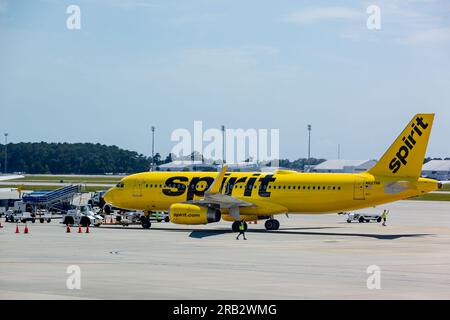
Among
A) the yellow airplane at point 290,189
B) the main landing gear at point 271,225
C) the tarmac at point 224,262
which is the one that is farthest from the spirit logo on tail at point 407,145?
the main landing gear at point 271,225

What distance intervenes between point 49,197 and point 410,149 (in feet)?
114

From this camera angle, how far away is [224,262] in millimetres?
43562

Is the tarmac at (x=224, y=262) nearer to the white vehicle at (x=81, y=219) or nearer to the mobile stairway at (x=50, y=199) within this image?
the white vehicle at (x=81, y=219)

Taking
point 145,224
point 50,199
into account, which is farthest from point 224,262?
point 50,199

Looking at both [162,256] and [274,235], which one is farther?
[274,235]

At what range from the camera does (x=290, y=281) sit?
35.7 m

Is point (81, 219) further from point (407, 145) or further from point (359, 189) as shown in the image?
point (407, 145)

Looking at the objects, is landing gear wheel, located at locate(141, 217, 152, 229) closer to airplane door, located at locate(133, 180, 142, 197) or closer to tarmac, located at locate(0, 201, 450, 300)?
tarmac, located at locate(0, 201, 450, 300)

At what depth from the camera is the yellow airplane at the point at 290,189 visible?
65.6 meters

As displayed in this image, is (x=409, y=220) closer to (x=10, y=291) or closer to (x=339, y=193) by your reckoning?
(x=339, y=193)

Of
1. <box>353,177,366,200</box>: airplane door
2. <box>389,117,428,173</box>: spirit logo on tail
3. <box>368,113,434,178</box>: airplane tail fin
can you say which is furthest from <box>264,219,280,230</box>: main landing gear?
<box>389,117,428,173</box>: spirit logo on tail

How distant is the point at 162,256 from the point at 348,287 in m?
14.6

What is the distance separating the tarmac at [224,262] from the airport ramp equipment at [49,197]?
12.6 m
